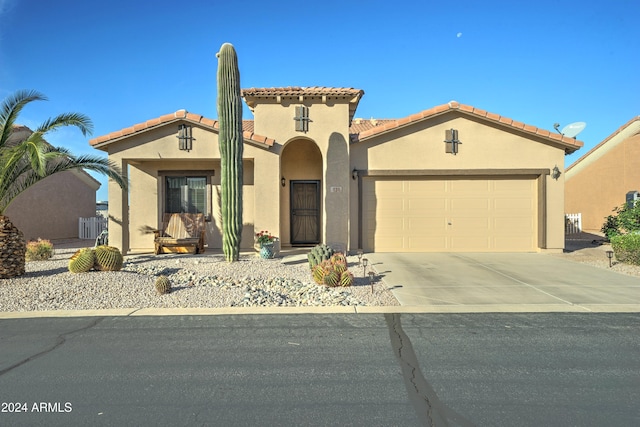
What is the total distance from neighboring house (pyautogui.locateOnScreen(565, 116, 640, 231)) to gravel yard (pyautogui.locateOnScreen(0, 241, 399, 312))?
726 inches

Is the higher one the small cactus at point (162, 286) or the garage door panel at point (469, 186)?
the garage door panel at point (469, 186)

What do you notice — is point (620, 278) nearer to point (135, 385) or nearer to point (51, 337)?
point (135, 385)

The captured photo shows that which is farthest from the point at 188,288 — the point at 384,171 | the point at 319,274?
the point at 384,171

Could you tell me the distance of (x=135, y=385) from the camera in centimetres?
353

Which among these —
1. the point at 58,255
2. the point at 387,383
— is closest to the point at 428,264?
the point at 387,383

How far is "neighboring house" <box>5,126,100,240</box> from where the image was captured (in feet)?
50.4

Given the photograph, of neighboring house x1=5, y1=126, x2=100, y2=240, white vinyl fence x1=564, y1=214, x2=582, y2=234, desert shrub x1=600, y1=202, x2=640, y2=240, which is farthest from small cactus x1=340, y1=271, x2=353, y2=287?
white vinyl fence x1=564, y1=214, x2=582, y2=234

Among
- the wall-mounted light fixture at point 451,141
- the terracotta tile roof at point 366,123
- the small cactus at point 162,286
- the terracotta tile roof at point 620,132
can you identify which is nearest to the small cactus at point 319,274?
the small cactus at point 162,286

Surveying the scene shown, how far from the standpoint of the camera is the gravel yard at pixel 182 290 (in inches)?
251

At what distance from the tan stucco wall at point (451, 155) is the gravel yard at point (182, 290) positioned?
454 cm

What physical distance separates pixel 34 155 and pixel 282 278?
17.8 feet

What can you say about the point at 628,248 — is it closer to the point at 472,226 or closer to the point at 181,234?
the point at 472,226

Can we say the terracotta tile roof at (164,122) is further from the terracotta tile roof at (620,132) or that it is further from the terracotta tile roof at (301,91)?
the terracotta tile roof at (620,132)

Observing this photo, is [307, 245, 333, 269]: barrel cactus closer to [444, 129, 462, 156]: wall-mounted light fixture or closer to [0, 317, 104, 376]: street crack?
[0, 317, 104, 376]: street crack
